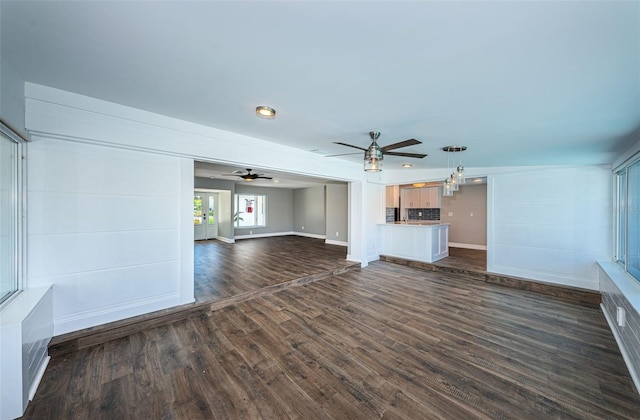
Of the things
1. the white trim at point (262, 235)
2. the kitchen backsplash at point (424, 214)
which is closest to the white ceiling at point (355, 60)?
the kitchen backsplash at point (424, 214)

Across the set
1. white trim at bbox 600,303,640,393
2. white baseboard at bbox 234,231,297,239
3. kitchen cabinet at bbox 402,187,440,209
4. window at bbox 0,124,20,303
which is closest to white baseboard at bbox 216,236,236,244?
white baseboard at bbox 234,231,297,239

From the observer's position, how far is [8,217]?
2.03m

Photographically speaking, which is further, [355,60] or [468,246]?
[468,246]

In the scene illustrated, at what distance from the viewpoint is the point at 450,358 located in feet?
7.46

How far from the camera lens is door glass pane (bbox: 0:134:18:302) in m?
1.94

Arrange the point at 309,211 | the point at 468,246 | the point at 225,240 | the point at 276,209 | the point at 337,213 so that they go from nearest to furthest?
the point at 468,246, the point at 337,213, the point at 225,240, the point at 309,211, the point at 276,209

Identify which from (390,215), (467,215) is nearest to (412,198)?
(467,215)

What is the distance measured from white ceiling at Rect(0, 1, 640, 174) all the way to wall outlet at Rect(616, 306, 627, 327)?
6.13 ft

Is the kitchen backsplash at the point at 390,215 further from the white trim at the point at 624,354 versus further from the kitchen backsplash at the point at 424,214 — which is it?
the white trim at the point at 624,354

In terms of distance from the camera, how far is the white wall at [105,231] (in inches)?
89.8

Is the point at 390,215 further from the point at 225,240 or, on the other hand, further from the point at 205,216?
the point at 205,216

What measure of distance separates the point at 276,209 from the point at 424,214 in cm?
593

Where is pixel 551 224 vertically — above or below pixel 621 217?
below

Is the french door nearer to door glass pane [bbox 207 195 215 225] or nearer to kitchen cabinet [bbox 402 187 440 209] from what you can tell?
door glass pane [bbox 207 195 215 225]
